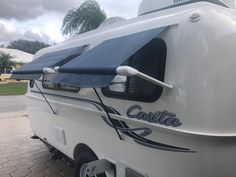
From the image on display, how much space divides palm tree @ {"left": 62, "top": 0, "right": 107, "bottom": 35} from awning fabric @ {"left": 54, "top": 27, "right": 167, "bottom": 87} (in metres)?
6.16

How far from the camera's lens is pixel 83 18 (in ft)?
30.4

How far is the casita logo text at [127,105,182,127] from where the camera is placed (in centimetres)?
258

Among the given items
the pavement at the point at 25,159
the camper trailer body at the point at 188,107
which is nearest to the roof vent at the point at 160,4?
the camper trailer body at the point at 188,107

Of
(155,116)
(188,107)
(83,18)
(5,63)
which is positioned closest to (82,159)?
(155,116)

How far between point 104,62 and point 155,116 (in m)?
0.67

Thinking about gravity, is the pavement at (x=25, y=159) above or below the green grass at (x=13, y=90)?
below

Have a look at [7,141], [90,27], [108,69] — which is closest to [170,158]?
[108,69]

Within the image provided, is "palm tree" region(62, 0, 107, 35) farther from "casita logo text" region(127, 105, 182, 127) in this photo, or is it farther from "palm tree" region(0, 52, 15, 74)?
"palm tree" region(0, 52, 15, 74)

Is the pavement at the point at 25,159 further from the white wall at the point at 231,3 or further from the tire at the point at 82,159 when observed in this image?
the white wall at the point at 231,3

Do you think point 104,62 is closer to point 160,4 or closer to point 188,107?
point 188,107

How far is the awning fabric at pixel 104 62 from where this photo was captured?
2.71m

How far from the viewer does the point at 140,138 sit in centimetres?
296

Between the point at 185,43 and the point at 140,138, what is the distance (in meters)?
0.99

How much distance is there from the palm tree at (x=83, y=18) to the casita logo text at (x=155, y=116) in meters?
6.70
